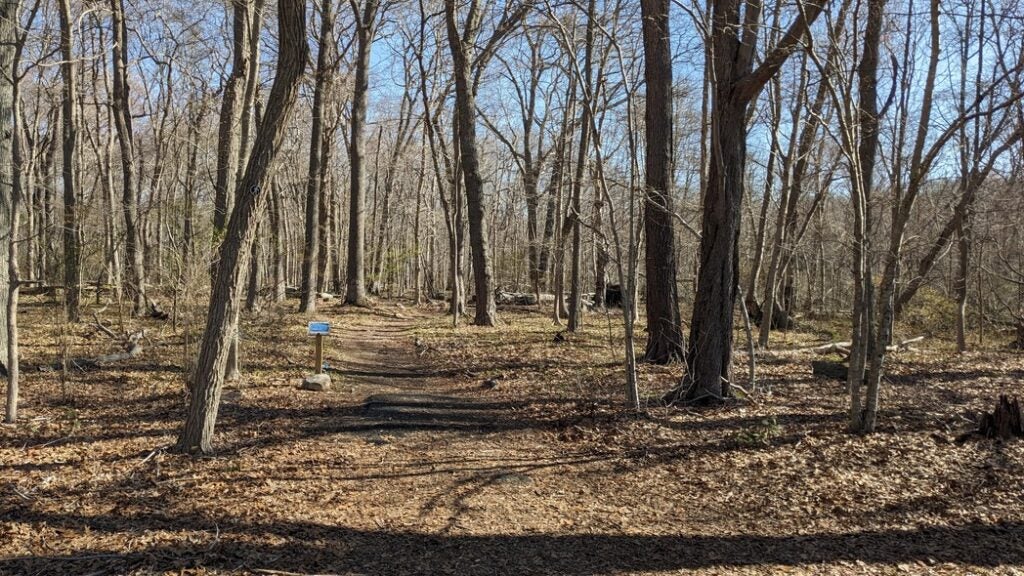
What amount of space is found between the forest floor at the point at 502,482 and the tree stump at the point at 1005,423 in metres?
0.17

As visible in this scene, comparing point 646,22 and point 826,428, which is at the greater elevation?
point 646,22

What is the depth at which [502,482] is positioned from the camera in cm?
585

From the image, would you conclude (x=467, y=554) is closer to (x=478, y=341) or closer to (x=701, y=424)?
(x=701, y=424)

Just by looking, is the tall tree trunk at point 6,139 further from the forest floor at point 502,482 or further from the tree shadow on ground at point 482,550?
the tree shadow on ground at point 482,550

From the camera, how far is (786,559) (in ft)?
14.1

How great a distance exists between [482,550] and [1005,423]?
533cm

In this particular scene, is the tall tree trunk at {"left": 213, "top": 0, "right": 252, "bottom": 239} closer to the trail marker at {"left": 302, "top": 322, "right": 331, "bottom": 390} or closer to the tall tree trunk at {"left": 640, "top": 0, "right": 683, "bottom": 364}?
the trail marker at {"left": 302, "top": 322, "right": 331, "bottom": 390}

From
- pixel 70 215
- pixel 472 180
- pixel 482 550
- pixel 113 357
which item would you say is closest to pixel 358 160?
pixel 472 180

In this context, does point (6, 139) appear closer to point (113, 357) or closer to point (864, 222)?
point (113, 357)

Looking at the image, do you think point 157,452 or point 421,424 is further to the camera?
point 421,424

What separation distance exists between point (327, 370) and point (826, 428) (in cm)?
764

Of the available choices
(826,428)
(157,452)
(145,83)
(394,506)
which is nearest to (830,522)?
(826,428)

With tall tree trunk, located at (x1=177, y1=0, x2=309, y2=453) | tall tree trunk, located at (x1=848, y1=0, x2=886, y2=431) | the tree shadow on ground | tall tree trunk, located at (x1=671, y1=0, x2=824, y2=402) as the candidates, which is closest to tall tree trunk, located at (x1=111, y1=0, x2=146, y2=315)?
tall tree trunk, located at (x1=177, y1=0, x2=309, y2=453)

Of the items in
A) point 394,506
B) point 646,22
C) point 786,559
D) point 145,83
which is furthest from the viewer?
point 145,83
